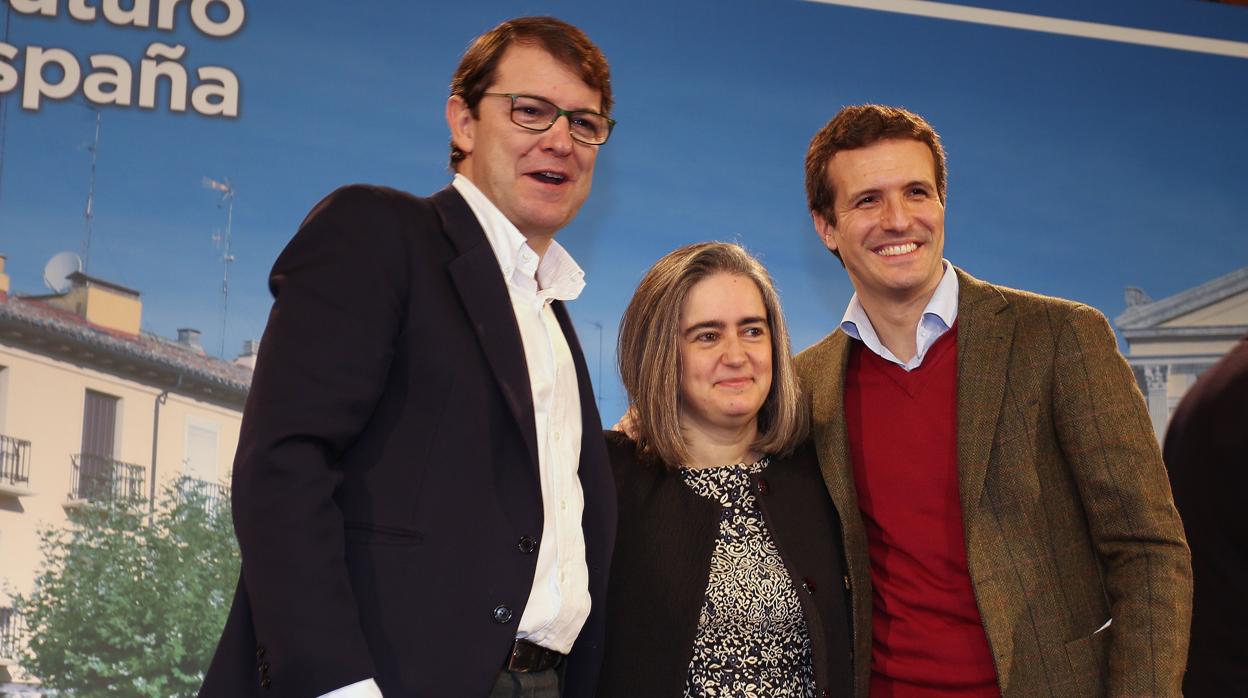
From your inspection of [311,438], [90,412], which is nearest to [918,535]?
[311,438]

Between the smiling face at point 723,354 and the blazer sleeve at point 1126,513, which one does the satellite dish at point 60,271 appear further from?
the blazer sleeve at point 1126,513

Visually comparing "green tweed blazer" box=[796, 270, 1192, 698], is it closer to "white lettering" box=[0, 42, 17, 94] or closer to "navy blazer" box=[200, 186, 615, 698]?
"navy blazer" box=[200, 186, 615, 698]

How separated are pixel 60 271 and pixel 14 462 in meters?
0.63

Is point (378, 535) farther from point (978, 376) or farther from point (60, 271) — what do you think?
point (60, 271)

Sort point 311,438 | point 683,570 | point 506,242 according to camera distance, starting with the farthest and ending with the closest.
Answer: point 683,570 < point 506,242 < point 311,438

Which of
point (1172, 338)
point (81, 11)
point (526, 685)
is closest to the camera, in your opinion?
point (526, 685)

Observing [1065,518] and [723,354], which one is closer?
[1065,518]

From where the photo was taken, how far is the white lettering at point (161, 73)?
399cm

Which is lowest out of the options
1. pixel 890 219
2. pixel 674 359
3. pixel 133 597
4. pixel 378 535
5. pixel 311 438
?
pixel 133 597

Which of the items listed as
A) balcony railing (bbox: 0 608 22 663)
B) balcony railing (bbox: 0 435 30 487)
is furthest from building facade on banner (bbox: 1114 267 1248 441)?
balcony railing (bbox: 0 608 22 663)

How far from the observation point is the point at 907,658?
2.04 m

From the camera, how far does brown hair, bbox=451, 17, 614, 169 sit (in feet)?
6.15

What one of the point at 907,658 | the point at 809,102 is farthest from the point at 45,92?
the point at 907,658

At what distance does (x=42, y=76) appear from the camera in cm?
392
